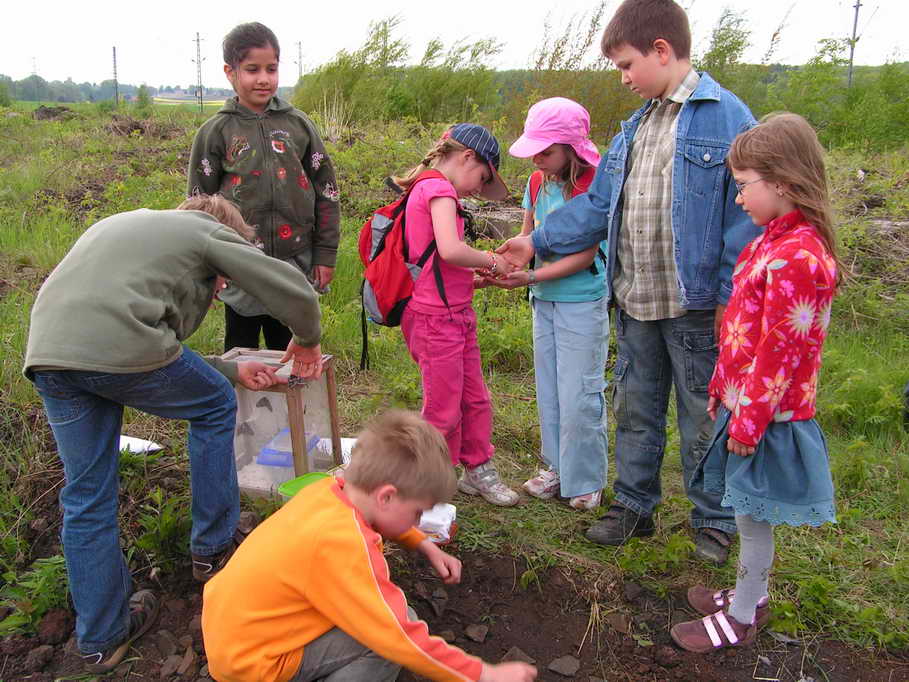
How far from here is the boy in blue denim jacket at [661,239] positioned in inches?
98.7

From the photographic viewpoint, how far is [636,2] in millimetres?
2529

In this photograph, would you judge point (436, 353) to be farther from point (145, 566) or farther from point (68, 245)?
point (68, 245)

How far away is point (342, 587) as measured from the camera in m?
1.66

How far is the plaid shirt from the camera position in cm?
259

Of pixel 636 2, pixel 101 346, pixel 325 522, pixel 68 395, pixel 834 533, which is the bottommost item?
pixel 834 533

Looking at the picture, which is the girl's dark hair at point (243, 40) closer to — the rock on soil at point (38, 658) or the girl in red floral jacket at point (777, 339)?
the girl in red floral jacket at point (777, 339)

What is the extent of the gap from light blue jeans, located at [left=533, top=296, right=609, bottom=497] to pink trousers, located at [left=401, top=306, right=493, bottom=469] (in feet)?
1.02

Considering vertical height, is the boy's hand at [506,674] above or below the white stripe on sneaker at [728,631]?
above

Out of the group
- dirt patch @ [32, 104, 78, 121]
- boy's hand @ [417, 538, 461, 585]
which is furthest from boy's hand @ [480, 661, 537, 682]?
dirt patch @ [32, 104, 78, 121]

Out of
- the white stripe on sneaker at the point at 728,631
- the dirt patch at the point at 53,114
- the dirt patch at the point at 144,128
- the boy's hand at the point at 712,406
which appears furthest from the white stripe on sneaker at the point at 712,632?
the dirt patch at the point at 53,114

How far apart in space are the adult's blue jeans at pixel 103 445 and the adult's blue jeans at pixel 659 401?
158 cm

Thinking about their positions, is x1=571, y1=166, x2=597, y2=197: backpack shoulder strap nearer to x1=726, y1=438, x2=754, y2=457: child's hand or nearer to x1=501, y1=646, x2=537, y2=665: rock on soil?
x1=726, y1=438, x2=754, y2=457: child's hand

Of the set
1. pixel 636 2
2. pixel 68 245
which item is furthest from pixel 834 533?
pixel 68 245

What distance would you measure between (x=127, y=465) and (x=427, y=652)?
215 cm
